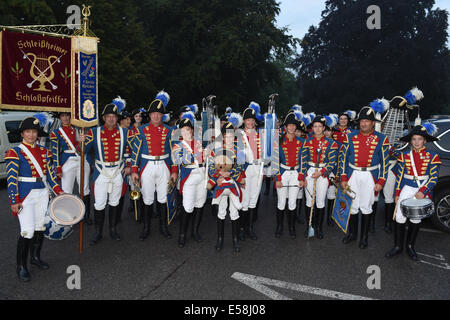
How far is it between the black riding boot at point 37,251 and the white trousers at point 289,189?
12.1 ft

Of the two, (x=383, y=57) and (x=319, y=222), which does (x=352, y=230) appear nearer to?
(x=319, y=222)

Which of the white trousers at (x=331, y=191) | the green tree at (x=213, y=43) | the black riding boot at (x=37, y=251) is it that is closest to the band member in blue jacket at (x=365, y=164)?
the white trousers at (x=331, y=191)

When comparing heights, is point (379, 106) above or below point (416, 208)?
above

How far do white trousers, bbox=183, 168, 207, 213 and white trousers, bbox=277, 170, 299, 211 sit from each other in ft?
4.46

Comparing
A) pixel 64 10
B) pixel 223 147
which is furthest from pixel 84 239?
pixel 64 10

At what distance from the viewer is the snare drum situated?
16.0ft

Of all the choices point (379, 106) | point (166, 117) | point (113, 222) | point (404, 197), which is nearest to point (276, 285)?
point (404, 197)

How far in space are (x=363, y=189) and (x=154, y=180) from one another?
11.2 ft

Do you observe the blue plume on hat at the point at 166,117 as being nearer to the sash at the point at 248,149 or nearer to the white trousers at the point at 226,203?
the sash at the point at 248,149

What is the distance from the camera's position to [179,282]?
4445 mm

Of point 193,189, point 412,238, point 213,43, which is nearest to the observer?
point 412,238

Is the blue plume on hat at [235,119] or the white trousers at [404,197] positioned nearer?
the white trousers at [404,197]

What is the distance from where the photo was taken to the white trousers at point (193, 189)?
571cm

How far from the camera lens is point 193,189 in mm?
5762
